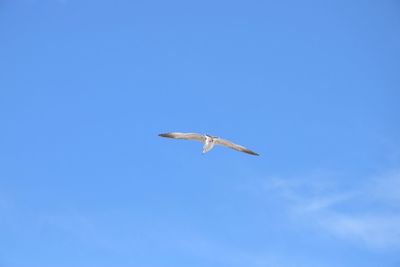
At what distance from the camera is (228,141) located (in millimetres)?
68750

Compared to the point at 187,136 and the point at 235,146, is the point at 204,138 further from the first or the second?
the point at 235,146

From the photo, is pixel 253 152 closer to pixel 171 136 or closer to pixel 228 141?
pixel 228 141

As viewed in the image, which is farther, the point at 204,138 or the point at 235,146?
the point at 235,146

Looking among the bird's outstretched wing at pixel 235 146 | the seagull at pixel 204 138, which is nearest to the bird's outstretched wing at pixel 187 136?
the seagull at pixel 204 138

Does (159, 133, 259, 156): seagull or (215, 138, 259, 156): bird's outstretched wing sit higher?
(215, 138, 259, 156): bird's outstretched wing

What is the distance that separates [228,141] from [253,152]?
2219mm

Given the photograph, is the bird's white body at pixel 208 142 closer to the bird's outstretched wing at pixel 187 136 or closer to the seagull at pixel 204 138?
the seagull at pixel 204 138

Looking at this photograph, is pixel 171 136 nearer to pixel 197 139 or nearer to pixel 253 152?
pixel 197 139

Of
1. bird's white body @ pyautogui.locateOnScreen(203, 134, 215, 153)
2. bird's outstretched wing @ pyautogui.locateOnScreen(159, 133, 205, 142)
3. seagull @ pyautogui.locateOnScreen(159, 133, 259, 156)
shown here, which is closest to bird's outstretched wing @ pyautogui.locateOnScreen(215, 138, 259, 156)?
seagull @ pyautogui.locateOnScreen(159, 133, 259, 156)

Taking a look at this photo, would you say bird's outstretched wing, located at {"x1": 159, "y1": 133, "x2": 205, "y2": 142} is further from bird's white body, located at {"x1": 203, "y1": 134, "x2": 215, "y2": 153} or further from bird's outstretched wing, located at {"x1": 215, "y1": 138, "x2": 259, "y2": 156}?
bird's outstretched wing, located at {"x1": 215, "y1": 138, "x2": 259, "y2": 156}

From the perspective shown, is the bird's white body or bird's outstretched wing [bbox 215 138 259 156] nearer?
the bird's white body

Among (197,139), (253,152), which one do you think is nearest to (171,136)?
(197,139)

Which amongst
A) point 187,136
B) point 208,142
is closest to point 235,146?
point 208,142

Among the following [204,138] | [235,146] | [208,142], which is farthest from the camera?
[235,146]
